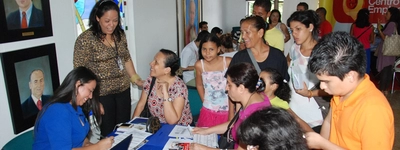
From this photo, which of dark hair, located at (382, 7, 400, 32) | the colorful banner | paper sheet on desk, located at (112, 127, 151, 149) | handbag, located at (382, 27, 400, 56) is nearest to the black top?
paper sheet on desk, located at (112, 127, 151, 149)

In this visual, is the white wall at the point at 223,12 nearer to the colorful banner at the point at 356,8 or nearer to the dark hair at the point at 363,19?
the colorful banner at the point at 356,8

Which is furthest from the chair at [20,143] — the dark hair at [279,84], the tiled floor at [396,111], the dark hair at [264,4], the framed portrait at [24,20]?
the tiled floor at [396,111]

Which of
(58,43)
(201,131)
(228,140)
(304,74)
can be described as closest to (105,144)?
(201,131)

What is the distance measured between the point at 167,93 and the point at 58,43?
48.3 inches

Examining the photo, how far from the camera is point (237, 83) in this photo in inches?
76.2

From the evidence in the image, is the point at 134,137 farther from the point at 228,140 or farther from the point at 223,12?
the point at 223,12

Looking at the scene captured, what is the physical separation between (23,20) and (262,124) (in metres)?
2.20

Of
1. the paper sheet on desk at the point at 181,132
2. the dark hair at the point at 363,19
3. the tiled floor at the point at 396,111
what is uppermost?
the dark hair at the point at 363,19

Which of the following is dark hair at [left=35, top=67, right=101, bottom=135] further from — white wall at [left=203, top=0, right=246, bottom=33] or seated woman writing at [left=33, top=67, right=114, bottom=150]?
white wall at [left=203, top=0, right=246, bottom=33]

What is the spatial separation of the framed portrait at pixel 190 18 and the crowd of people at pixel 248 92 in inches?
93.1

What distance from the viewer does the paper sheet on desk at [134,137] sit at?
2078 millimetres

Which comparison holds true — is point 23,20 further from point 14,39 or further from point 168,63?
point 168,63

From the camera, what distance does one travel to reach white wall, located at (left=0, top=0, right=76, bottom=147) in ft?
Answer: 8.22

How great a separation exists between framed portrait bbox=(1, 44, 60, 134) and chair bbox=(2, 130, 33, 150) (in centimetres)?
46
